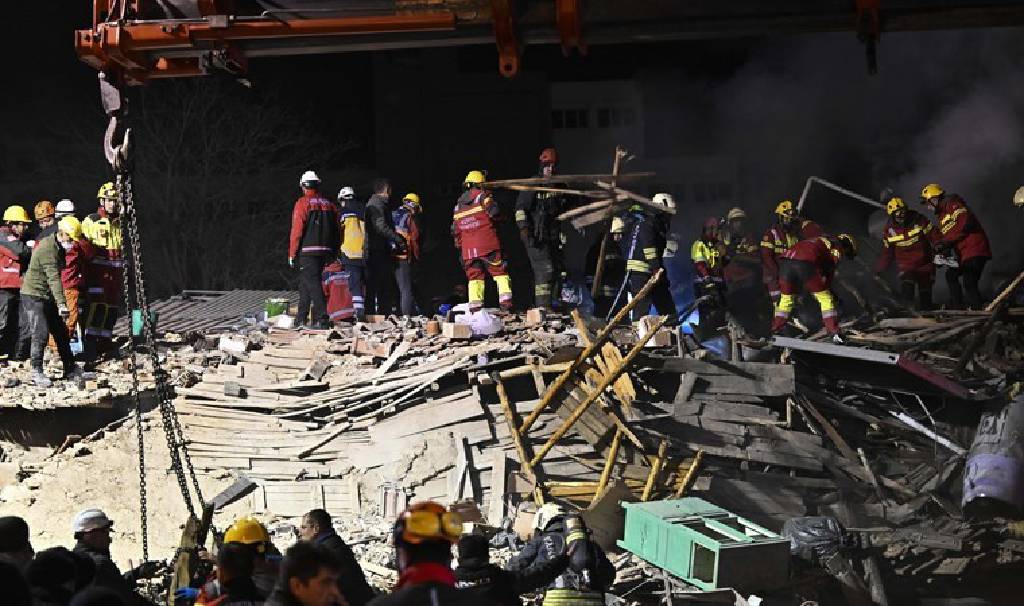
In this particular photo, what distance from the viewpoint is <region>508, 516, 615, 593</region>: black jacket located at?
7961 mm

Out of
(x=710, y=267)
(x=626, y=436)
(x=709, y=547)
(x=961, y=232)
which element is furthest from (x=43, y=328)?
(x=961, y=232)

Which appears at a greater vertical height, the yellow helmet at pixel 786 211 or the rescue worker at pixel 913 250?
the yellow helmet at pixel 786 211

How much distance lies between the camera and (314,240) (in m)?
15.7

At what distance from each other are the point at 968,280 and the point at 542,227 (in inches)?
220

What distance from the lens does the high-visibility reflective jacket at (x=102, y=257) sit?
15641 mm

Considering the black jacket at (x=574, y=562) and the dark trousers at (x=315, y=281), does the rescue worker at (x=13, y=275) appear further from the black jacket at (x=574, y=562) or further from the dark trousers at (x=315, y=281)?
the black jacket at (x=574, y=562)

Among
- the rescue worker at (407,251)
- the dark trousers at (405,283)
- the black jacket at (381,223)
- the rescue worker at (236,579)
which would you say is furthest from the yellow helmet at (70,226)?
the rescue worker at (236,579)

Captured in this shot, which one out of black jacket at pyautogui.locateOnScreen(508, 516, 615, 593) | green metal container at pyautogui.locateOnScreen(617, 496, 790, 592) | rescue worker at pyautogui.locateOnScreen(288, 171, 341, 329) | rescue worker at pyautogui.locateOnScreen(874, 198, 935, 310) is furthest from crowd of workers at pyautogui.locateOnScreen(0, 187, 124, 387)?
rescue worker at pyautogui.locateOnScreen(874, 198, 935, 310)

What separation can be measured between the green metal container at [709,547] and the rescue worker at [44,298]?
724 cm

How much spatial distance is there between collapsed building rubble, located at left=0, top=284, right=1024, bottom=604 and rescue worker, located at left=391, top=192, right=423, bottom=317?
67.0 inches

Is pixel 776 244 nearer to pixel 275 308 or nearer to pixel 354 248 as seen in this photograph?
pixel 354 248

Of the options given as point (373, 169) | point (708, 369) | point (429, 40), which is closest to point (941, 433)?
point (708, 369)

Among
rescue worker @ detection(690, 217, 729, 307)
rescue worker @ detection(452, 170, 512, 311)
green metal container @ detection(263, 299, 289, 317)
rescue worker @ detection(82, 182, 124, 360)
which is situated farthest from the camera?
green metal container @ detection(263, 299, 289, 317)

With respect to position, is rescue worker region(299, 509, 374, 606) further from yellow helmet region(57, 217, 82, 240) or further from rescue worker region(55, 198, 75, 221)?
rescue worker region(55, 198, 75, 221)
